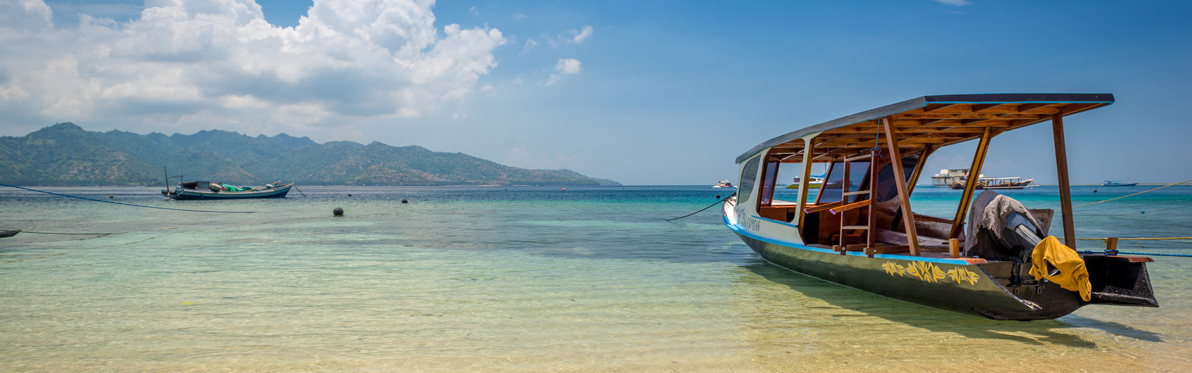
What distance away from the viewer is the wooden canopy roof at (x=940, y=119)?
5.94 m

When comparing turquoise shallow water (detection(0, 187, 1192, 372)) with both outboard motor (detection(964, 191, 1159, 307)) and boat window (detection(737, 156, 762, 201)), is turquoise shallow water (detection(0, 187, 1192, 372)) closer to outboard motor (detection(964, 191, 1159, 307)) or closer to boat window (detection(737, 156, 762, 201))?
outboard motor (detection(964, 191, 1159, 307))

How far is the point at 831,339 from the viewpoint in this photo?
600 centimetres

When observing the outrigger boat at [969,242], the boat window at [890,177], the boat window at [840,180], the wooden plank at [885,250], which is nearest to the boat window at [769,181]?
the boat window at [840,180]

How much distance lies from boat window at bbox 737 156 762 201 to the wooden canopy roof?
101cm

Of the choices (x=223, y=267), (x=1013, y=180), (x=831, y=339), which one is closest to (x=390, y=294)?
(x=223, y=267)

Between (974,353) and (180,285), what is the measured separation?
11.1 metres

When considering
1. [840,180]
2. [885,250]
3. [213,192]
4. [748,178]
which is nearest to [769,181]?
[748,178]

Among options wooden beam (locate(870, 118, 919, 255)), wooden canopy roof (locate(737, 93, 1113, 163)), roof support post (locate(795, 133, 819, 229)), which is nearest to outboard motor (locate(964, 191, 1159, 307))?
wooden beam (locate(870, 118, 919, 255))

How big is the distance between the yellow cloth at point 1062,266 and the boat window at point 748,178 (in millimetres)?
5513

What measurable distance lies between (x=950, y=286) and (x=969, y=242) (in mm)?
775

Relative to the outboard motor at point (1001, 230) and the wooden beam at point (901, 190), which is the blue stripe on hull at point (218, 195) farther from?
the outboard motor at point (1001, 230)

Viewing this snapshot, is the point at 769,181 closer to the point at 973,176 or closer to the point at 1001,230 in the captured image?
the point at 973,176

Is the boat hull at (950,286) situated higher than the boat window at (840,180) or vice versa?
the boat window at (840,180)

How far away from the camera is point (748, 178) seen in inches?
479
